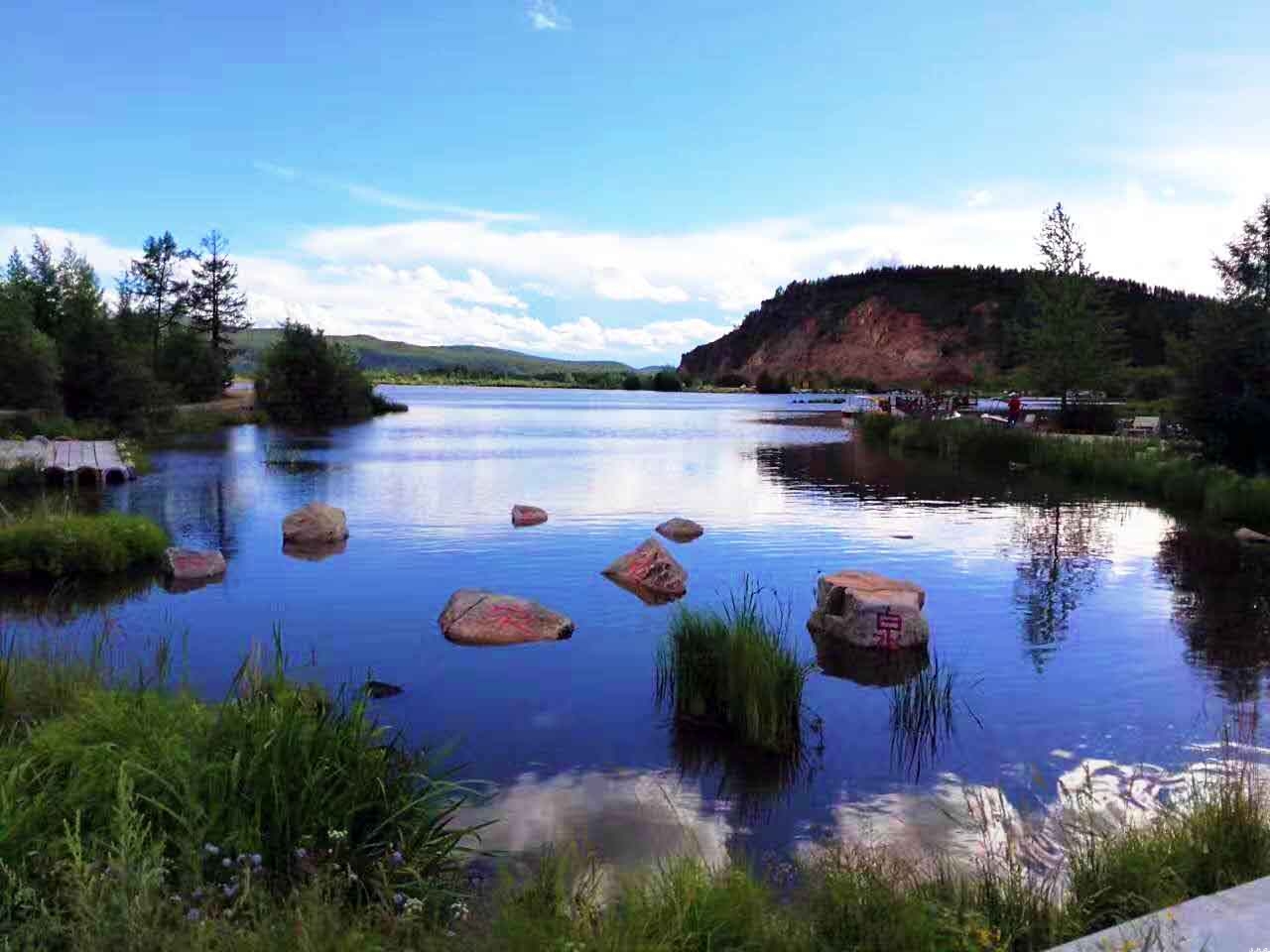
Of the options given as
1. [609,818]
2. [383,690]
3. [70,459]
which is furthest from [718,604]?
[70,459]

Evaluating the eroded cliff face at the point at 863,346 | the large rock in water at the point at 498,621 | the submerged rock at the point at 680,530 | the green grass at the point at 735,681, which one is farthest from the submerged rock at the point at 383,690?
the eroded cliff face at the point at 863,346

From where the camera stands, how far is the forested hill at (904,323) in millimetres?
122231

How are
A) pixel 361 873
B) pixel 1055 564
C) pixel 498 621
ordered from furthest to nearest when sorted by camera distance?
1. pixel 1055 564
2. pixel 498 621
3. pixel 361 873

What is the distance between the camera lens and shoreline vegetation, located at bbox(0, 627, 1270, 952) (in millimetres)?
4289

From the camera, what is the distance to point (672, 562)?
54.5 feet

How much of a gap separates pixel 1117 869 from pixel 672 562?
11235 mm

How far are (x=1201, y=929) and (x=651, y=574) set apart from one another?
12.1m

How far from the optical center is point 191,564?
16594 mm

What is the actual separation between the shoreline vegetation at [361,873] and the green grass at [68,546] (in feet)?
35.4

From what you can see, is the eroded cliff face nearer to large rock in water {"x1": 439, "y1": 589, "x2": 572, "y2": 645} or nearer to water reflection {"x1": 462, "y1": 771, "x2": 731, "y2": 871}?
large rock in water {"x1": 439, "y1": 589, "x2": 572, "y2": 645}

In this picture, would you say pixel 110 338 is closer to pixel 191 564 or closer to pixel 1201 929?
pixel 191 564

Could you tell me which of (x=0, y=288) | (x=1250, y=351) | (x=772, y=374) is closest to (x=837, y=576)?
(x=1250, y=351)

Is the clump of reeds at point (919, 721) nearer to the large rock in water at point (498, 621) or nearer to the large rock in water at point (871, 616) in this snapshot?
the large rock in water at point (871, 616)

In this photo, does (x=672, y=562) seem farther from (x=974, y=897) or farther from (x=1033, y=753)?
(x=974, y=897)
